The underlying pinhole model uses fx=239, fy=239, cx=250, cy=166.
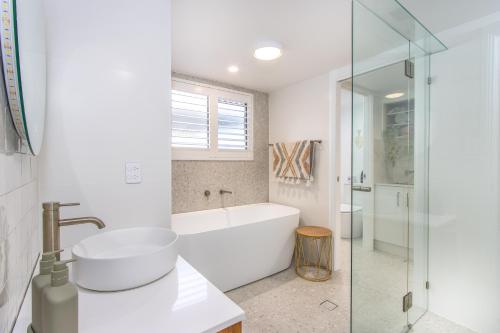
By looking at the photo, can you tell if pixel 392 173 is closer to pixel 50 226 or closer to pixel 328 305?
pixel 328 305

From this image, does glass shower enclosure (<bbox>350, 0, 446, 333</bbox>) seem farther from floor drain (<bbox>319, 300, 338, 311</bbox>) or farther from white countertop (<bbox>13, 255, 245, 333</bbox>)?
white countertop (<bbox>13, 255, 245, 333</bbox>)

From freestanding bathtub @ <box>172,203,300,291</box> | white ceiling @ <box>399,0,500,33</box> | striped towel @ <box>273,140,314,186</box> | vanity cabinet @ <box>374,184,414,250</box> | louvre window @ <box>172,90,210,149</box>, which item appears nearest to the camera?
white ceiling @ <box>399,0,500,33</box>

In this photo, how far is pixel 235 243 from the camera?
2.42 meters

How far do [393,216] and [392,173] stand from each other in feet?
1.26

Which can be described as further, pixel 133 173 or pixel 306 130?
pixel 306 130

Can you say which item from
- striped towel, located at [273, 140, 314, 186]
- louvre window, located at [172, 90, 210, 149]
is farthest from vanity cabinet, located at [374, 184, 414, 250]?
louvre window, located at [172, 90, 210, 149]

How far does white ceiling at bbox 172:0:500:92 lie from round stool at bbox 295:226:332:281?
1.89m

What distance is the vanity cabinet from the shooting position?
6.75 ft

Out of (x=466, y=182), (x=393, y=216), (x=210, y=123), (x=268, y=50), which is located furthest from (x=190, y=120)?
(x=466, y=182)

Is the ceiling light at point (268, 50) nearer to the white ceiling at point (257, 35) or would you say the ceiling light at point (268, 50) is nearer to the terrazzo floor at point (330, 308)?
the white ceiling at point (257, 35)

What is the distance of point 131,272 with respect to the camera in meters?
0.90

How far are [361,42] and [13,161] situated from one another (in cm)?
190

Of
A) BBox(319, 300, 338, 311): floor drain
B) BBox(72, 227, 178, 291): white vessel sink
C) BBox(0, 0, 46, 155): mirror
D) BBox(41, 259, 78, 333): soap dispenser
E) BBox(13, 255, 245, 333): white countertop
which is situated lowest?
BBox(319, 300, 338, 311): floor drain

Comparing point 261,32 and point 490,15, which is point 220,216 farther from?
point 490,15
